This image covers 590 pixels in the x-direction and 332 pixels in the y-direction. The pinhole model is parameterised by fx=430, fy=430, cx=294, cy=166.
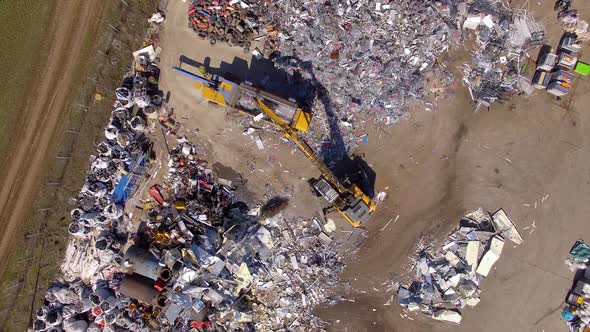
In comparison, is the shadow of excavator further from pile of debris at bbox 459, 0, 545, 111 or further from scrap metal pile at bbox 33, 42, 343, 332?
pile of debris at bbox 459, 0, 545, 111

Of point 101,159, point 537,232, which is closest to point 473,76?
point 537,232

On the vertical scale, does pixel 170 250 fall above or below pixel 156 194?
below

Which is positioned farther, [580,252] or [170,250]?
[580,252]

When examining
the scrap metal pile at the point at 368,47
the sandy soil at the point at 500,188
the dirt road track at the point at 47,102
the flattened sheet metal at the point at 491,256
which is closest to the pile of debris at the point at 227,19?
the scrap metal pile at the point at 368,47

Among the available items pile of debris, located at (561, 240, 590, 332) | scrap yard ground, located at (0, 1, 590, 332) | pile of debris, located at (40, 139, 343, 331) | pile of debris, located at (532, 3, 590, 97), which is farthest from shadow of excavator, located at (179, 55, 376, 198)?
pile of debris, located at (561, 240, 590, 332)

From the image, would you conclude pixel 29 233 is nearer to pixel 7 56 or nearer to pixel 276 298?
pixel 7 56

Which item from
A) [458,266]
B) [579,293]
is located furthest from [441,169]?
[579,293]

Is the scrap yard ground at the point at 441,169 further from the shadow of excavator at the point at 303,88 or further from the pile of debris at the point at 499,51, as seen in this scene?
the pile of debris at the point at 499,51

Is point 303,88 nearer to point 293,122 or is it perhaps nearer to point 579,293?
point 293,122
